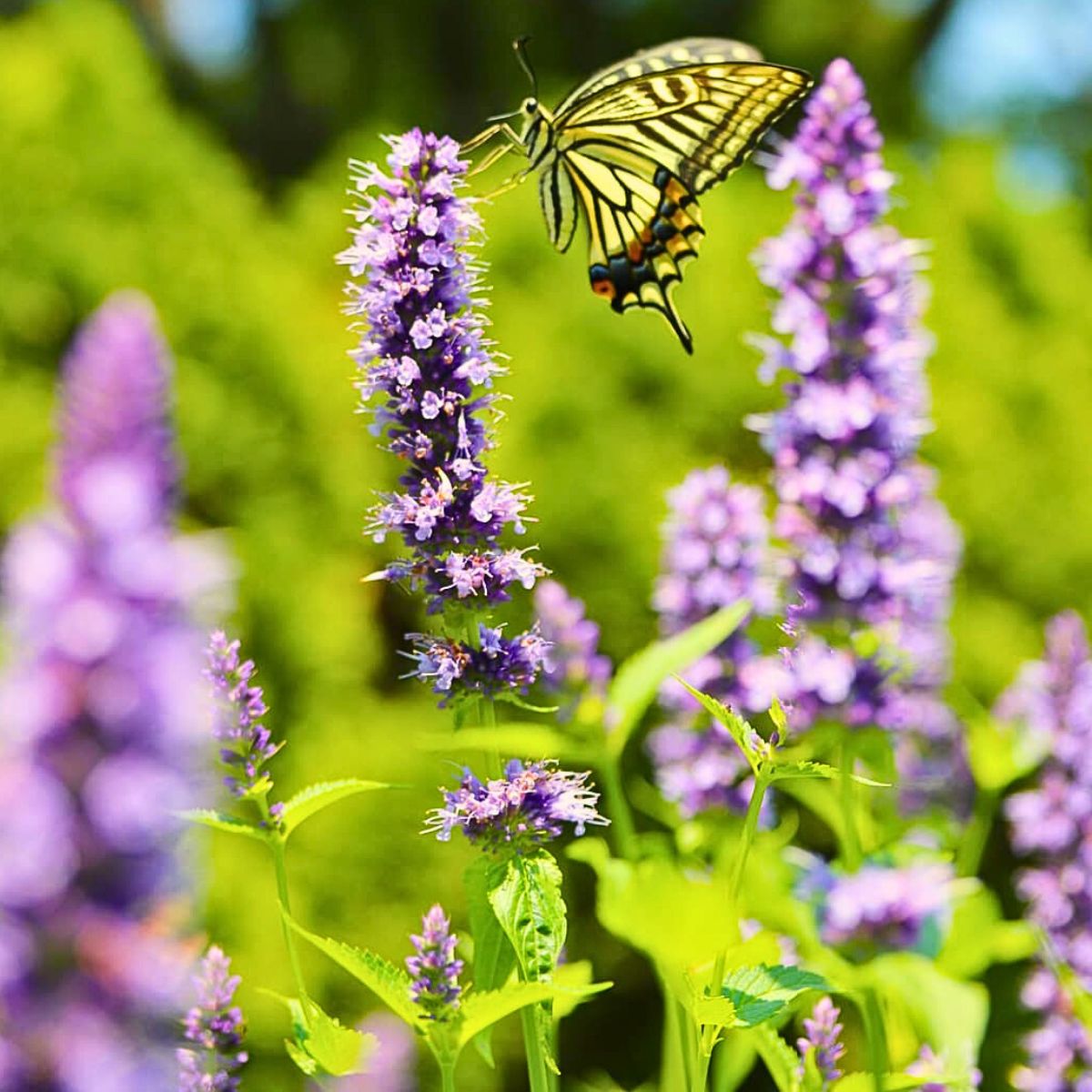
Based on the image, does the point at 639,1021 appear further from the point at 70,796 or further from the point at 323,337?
the point at 70,796

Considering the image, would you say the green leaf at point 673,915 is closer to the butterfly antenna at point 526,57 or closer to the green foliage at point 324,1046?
the green foliage at point 324,1046

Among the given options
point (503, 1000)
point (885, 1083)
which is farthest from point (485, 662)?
point (885, 1083)

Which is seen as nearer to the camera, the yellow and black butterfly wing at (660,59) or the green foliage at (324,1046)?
the green foliage at (324,1046)

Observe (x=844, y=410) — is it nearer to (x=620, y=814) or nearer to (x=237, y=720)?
(x=620, y=814)

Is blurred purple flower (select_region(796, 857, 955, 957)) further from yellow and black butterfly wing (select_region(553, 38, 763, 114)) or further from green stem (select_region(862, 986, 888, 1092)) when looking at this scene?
yellow and black butterfly wing (select_region(553, 38, 763, 114))

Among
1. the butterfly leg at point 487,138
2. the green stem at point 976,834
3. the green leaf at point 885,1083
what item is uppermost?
the butterfly leg at point 487,138

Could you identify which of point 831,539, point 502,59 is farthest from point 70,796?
point 502,59

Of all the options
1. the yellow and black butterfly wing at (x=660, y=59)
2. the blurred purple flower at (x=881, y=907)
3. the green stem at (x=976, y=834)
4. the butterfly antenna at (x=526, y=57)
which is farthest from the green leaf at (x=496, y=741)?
the yellow and black butterfly wing at (x=660, y=59)

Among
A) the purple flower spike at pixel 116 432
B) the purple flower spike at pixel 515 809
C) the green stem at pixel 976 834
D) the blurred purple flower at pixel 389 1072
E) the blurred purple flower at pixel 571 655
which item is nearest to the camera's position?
the purple flower spike at pixel 116 432
